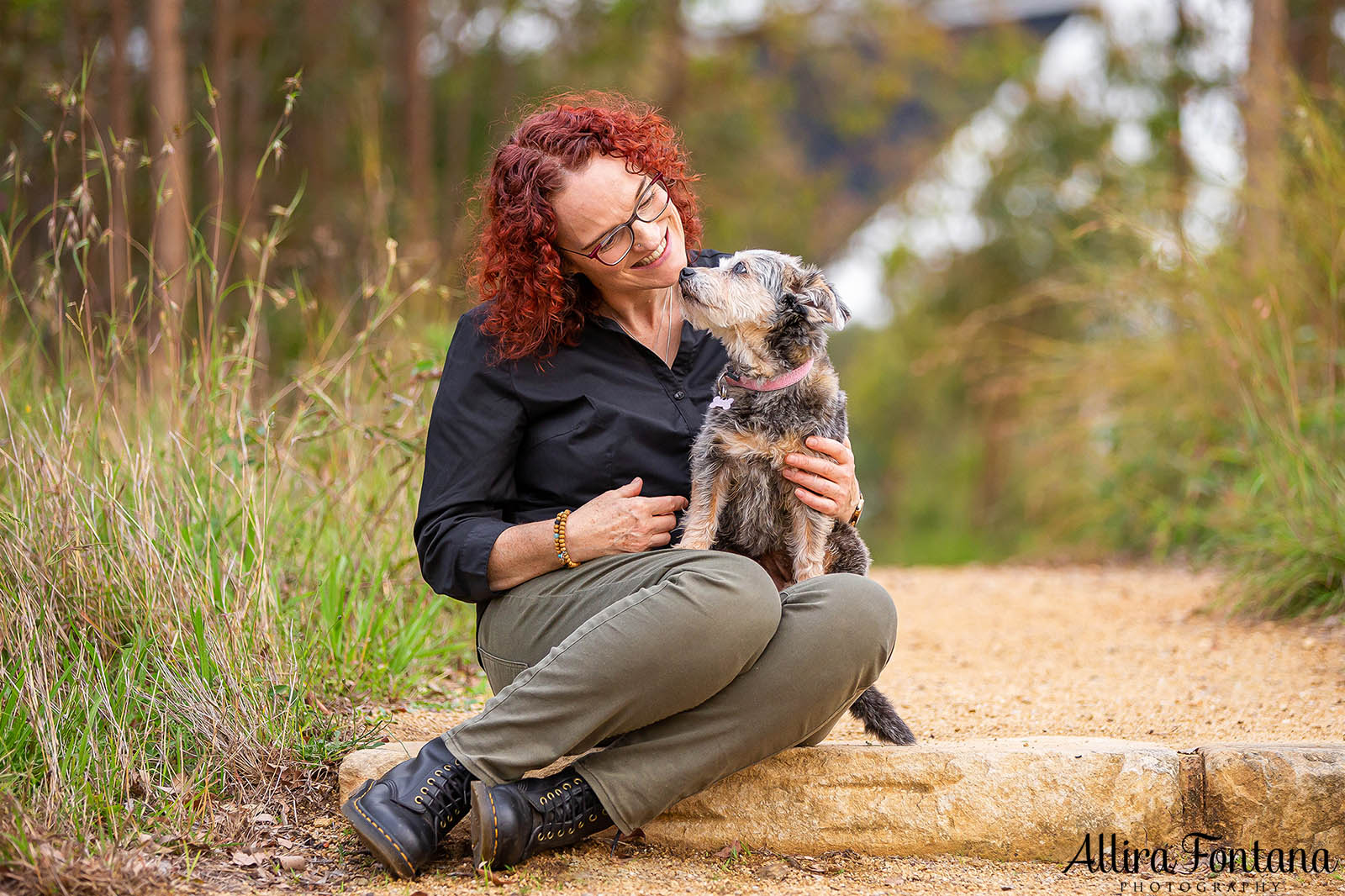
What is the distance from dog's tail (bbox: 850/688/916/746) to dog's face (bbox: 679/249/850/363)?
895 millimetres

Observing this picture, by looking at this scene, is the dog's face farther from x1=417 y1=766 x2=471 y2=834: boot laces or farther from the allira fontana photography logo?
the allira fontana photography logo

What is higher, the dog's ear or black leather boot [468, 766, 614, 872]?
the dog's ear

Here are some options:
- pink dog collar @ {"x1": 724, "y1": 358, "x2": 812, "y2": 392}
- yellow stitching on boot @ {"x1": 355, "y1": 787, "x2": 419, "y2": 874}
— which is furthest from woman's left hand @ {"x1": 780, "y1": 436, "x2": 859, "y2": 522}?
yellow stitching on boot @ {"x1": 355, "y1": 787, "x2": 419, "y2": 874}

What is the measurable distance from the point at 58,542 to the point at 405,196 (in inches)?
296

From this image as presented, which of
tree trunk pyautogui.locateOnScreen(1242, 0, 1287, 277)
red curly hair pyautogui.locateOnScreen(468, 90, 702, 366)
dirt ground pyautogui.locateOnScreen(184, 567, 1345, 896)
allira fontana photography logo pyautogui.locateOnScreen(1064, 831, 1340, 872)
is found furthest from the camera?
tree trunk pyautogui.locateOnScreen(1242, 0, 1287, 277)

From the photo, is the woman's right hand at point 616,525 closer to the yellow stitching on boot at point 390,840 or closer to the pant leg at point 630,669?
the pant leg at point 630,669

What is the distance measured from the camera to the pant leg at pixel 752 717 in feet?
7.68

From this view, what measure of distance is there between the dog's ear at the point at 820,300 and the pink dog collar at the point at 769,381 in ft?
0.49

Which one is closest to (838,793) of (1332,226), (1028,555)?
(1332,226)

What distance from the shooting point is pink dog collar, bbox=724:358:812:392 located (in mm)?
2885

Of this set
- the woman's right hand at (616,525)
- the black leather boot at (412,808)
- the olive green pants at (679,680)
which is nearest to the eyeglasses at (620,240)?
the woman's right hand at (616,525)

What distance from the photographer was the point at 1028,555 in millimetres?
7914

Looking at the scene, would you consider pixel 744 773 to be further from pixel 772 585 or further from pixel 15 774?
pixel 15 774

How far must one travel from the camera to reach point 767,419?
284 cm
